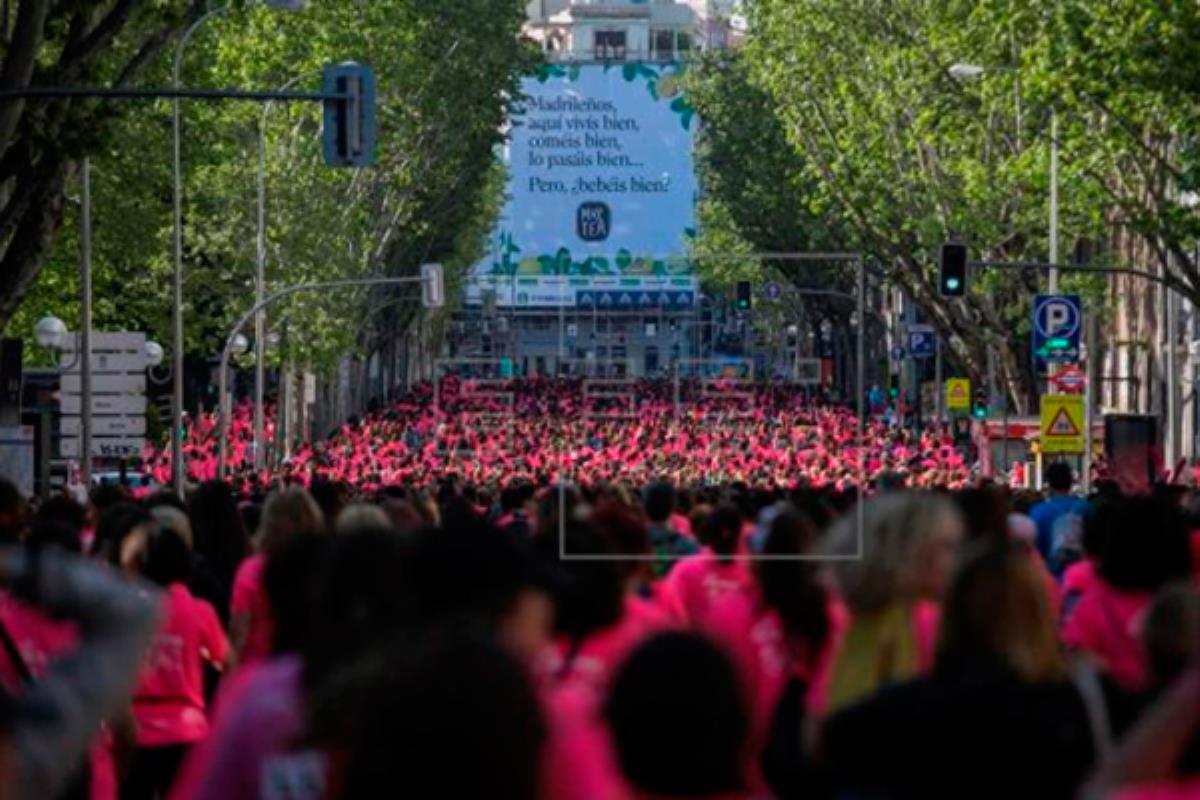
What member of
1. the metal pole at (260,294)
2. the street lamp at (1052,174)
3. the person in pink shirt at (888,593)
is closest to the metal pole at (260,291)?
the metal pole at (260,294)

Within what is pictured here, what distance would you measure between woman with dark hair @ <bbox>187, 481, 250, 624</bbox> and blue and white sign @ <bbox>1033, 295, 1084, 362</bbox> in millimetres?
31058

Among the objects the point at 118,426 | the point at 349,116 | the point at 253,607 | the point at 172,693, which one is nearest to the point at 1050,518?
the point at 253,607

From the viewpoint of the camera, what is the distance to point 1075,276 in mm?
66688

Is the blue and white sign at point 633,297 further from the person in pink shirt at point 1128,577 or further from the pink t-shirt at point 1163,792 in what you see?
the pink t-shirt at point 1163,792

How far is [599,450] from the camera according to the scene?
50.6 m

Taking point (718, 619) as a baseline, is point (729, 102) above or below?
above

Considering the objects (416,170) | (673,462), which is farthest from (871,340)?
(673,462)

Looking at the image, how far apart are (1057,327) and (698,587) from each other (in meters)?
34.7

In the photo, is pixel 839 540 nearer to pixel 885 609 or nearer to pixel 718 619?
pixel 885 609

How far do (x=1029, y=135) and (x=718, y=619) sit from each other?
47.4 meters

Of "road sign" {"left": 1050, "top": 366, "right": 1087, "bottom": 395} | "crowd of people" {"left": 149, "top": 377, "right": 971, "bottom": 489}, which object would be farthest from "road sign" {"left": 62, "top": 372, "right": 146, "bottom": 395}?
"road sign" {"left": 1050, "top": 366, "right": 1087, "bottom": 395}

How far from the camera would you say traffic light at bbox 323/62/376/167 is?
27.8m

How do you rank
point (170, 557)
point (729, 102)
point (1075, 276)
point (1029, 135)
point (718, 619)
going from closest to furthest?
point (718, 619) < point (170, 557) < point (1029, 135) < point (1075, 276) < point (729, 102)

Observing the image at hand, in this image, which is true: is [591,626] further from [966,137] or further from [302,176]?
[302,176]
